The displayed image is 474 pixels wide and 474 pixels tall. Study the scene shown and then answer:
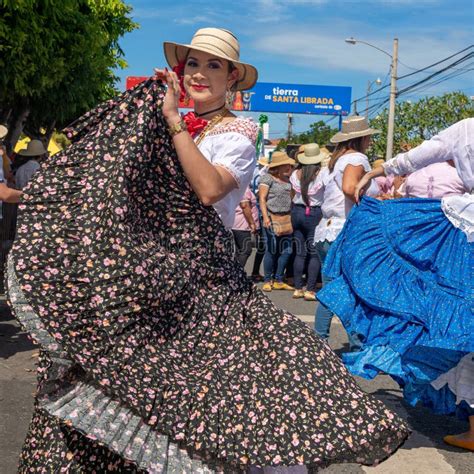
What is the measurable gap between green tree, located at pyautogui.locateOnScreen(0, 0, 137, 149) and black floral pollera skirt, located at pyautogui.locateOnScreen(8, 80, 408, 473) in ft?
31.2

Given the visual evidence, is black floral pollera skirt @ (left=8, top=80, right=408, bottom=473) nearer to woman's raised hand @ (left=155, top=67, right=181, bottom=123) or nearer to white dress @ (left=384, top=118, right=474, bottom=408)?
woman's raised hand @ (left=155, top=67, right=181, bottom=123)

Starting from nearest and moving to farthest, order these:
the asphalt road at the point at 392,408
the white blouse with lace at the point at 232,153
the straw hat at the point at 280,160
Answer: the white blouse with lace at the point at 232,153 → the asphalt road at the point at 392,408 → the straw hat at the point at 280,160

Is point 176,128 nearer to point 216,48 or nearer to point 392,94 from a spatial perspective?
point 216,48

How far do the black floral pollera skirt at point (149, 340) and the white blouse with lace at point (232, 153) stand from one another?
0.21 metres

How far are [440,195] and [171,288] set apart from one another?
2610 millimetres

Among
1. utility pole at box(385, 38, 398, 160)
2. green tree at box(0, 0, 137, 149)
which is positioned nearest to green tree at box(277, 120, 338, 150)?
utility pole at box(385, 38, 398, 160)

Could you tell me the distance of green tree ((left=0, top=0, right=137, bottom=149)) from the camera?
1207 centimetres

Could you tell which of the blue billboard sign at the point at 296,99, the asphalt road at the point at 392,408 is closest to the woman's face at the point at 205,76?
the asphalt road at the point at 392,408

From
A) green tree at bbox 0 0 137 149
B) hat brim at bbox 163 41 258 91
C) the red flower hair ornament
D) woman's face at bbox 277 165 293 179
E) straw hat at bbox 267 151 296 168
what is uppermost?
green tree at bbox 0 0 137 149

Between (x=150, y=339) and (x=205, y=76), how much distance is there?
1.11 m

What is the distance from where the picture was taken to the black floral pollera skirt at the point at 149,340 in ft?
7.39

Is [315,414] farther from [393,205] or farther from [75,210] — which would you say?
[393,205]

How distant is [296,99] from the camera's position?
43.3 meters

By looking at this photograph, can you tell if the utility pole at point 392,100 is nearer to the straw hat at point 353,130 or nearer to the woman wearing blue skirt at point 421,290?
the straw hat at point 353,130
